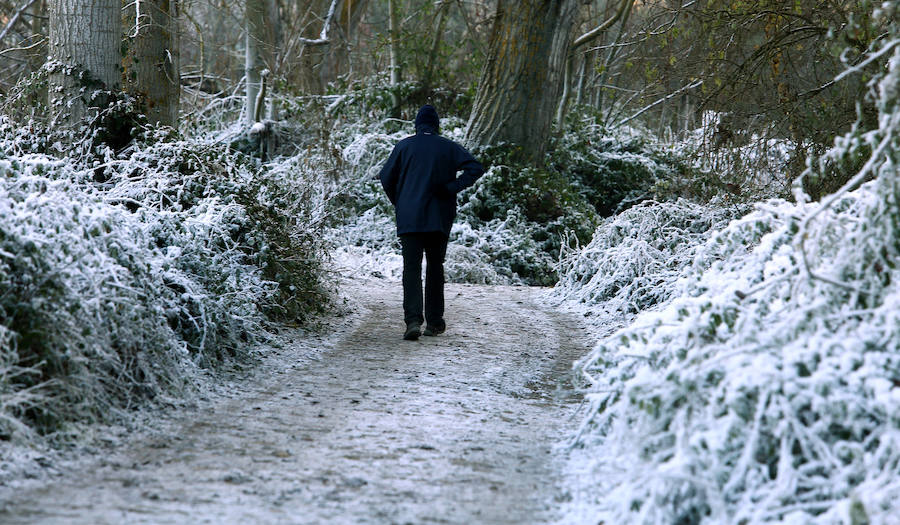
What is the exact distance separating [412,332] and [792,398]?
15.9 feet

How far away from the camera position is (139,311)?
5.25 meters

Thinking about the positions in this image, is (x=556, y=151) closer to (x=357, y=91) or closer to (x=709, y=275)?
(x=357, y=91)

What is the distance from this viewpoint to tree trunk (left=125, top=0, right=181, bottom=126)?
8570 millimetres

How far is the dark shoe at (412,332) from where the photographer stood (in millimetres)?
7957

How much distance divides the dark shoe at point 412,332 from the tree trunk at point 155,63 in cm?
312

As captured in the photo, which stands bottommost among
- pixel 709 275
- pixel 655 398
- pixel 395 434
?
pixel 395 434

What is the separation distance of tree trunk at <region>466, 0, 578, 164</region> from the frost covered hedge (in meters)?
7.74

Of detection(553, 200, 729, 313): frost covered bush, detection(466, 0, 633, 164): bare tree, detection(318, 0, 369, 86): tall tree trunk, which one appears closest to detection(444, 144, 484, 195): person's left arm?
detection(553, 200, 729, 313): frost covered bush

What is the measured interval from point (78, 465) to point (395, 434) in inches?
63.5

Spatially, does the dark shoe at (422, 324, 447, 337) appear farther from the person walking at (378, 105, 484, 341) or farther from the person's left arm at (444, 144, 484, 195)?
the person's left arm at (444, 144, 484, 195)

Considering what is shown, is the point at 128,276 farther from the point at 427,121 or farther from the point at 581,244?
the point at 581,244

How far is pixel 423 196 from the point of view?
7.84 metres

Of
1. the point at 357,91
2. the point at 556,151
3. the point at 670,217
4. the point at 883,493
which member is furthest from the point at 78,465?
the point at 357,91

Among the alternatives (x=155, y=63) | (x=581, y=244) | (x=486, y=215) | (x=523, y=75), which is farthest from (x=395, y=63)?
(x=155, y=63)
